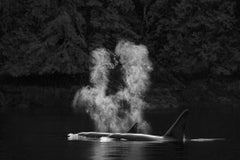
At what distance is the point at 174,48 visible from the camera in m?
162

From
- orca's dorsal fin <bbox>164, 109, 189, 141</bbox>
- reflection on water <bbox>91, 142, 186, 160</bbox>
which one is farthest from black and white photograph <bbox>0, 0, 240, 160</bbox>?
reflection on water <bbox>91, 142, 186, 160</bbox>

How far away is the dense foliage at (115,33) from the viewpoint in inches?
5615

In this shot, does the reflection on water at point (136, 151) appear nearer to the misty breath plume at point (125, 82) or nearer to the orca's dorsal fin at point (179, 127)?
the orca's dorsal fin at point (179, 127)

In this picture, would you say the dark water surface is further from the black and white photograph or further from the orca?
the black and white photograph

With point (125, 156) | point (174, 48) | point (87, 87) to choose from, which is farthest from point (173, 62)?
point (125, 156)

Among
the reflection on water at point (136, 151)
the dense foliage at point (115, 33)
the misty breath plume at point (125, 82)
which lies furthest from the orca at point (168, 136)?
the dense foliage at point (115, 33)

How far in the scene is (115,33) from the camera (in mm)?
155625

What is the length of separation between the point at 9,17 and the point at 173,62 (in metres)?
40.9

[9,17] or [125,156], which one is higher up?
[9,17]

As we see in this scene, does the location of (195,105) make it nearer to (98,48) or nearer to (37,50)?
(98,48)

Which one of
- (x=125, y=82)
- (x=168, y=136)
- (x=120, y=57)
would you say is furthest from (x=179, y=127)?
(x=120, y=57)

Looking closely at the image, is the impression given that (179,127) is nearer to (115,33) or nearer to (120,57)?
(120,57)

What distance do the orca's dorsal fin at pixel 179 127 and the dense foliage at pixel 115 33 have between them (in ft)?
256

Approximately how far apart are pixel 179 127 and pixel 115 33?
309 feet
